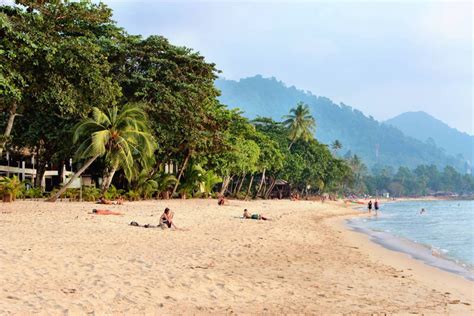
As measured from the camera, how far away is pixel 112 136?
80.6ft

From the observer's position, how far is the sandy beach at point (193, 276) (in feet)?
23.3

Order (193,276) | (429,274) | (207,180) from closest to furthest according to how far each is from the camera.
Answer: (193,276) < (429,274) < (207,180)

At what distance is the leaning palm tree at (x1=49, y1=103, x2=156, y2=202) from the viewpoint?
76.9 feet

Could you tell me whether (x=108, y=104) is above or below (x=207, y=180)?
above

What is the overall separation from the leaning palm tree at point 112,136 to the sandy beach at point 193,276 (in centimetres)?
879

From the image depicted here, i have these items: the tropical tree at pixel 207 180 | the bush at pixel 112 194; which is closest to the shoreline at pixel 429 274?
the bush at pixel 112 194

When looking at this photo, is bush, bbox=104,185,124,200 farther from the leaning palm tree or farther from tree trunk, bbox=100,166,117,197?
the leaning palm tree

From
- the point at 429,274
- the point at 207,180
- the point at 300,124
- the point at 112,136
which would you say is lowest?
the point at 429,274

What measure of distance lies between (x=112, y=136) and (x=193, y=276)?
17.1 metres

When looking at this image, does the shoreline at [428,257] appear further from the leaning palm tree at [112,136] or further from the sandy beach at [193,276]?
the leaning palm tree at [112,136]

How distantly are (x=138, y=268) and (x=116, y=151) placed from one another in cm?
1702

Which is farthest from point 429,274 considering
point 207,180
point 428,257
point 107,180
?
point 207,180

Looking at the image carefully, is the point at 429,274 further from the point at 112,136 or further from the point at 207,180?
the point at 207,180

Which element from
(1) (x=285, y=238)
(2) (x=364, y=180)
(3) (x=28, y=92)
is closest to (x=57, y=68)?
(3) (x=28, y=92)
